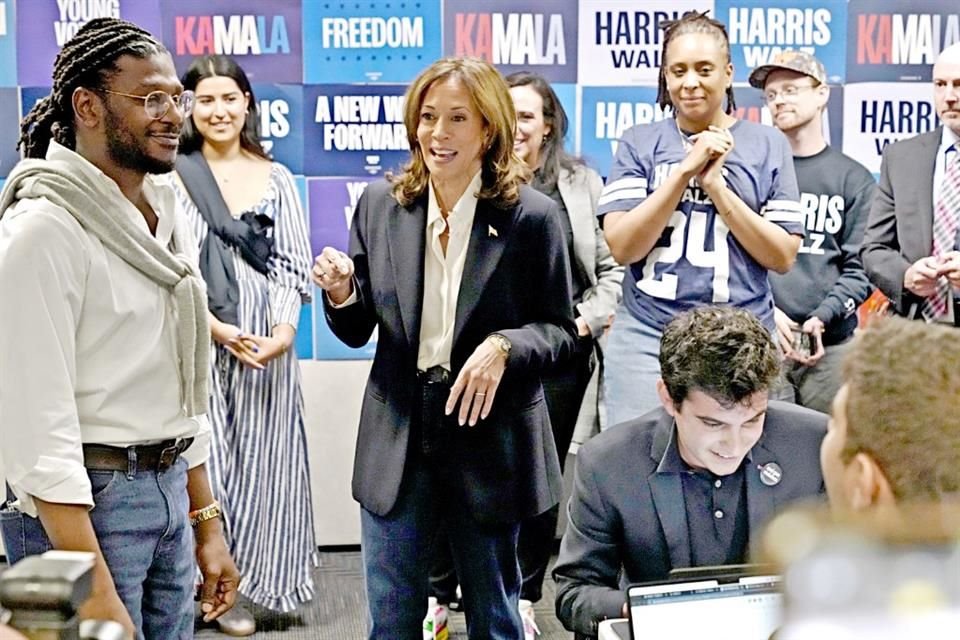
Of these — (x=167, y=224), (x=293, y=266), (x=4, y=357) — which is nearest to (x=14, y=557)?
(x=4, y=357)

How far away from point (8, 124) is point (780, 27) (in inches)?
103

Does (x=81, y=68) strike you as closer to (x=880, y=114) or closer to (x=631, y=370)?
(x=631, y=370)

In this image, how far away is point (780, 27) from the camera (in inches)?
156

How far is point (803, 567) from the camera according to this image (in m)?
0.39

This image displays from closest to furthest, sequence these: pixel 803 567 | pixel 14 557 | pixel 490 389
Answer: pixel 803 567 < pixel 14 557 < pixel 490 389

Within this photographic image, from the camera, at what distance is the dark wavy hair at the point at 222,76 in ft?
11.3

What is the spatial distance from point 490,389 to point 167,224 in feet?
2.26

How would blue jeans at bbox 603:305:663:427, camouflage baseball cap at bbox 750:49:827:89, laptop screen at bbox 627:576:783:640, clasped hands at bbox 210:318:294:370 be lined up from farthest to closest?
1. camouflage baseball cap at bbox 750:49:827:89
2. clasped hands at bbox 210:318:294:370
3. blue jeans at bbox 603:305:663:427
4. laptop screen at bbox 627:576:783:640

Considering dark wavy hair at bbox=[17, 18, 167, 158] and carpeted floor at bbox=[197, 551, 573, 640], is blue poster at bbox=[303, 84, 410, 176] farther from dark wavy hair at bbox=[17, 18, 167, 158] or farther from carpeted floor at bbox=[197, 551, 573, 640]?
dark wavy hair at bbox=[17, 18, 167, 158]

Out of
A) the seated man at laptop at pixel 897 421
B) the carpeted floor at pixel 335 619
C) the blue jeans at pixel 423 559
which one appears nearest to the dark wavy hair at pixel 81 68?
the blue jeans at pixel 423 559

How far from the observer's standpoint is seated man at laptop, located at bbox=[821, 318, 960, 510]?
2.07ft

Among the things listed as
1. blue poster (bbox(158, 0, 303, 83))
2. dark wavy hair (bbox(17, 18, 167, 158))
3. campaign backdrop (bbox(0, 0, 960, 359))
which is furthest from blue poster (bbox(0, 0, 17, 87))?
dark wavy hair (bbox(17, 18, 167, 158))

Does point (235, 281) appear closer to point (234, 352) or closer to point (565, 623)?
point (234, 352)

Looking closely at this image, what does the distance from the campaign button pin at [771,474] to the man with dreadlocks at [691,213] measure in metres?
0.74
